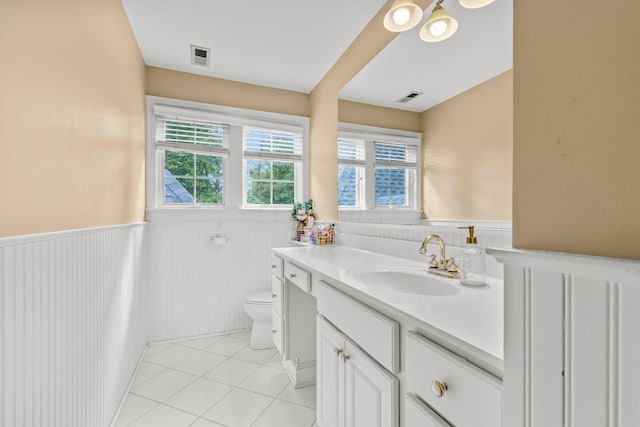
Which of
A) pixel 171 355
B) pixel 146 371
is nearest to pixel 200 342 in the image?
pixel 171 355

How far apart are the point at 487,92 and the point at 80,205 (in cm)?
168

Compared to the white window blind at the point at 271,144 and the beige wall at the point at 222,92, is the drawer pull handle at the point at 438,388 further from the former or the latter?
the beige wall at the point at 222,92

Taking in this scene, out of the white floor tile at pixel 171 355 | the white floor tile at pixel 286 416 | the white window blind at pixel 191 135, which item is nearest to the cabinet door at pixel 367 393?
the white floor tile at pixel 286 416

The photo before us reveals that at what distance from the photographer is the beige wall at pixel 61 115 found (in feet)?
2.49

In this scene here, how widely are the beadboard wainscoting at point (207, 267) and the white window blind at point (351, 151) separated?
898 mm

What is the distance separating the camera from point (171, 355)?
2293 millimetres

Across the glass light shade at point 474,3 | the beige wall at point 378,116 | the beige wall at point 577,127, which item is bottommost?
the beige wall at point 577,127

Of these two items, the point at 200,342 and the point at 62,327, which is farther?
the point at 200,342

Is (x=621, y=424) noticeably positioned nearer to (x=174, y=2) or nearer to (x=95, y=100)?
(x=95, y=100)

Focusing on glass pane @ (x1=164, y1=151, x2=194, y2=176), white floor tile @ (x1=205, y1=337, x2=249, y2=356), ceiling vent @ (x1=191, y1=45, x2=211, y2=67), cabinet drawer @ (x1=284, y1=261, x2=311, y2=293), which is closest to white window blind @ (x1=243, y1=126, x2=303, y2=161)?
glass pane @ (x1=164, y1=151, x2=194, y2=176)

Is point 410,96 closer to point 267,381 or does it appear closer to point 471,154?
point 471,154

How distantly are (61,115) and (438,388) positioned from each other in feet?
4.57

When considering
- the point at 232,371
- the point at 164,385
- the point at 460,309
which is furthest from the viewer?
the point at 232,371

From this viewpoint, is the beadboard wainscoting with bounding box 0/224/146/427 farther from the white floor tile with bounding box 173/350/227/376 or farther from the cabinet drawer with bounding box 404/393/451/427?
the cabinet drawer with bounding box 404/393/451/427
